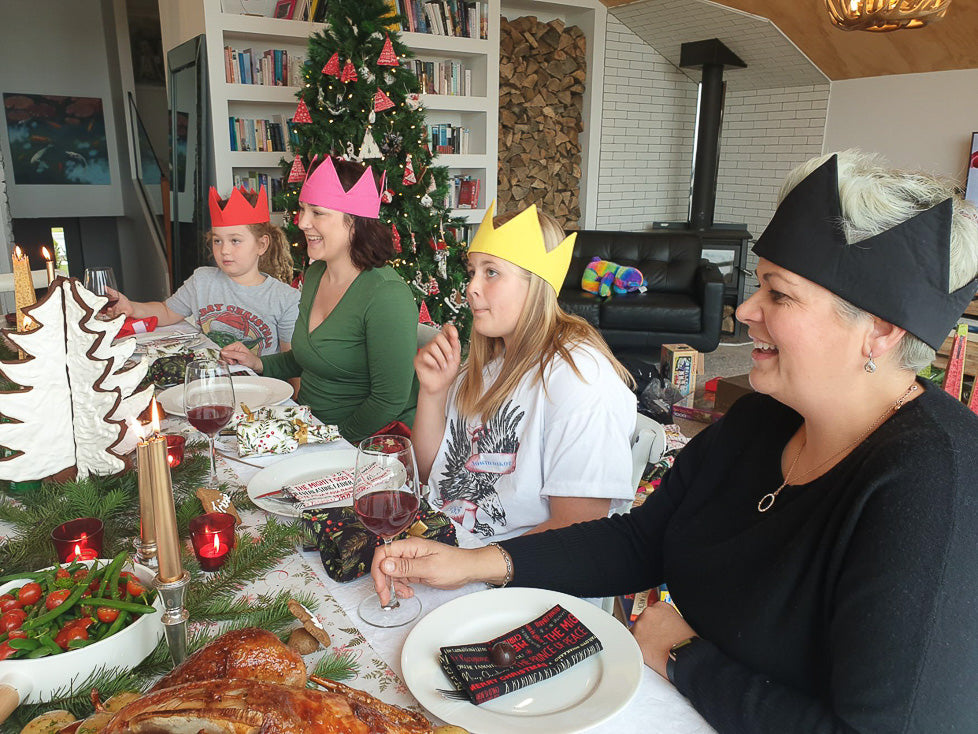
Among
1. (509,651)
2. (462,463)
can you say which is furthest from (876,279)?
(462,463)

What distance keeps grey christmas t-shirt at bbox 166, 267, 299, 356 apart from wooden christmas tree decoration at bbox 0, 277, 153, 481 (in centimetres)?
164

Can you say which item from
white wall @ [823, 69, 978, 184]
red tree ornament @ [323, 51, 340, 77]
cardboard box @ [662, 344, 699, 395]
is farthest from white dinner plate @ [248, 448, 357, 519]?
white wall @ [823, 69, 978, 184]

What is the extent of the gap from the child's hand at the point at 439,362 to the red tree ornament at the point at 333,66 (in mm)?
3193

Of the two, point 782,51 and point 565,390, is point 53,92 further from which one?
point 565,390

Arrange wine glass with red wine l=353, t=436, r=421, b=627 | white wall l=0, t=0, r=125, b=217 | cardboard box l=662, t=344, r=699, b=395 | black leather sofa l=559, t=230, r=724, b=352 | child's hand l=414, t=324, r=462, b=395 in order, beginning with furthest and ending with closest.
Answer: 1. white wall l=0, t=0, r=125, b=217
2. black leather sofa l=559, t=230, r=724, b=352
3. cardboard box l=662, t=344, r=699, b=395
4. child's hand l=414, t=324, r=462, b=395
5. wine glass with red wine l=353, t=436, r=421, b=627

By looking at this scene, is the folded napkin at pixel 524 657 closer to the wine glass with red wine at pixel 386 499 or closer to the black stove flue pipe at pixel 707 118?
the wine glass with red wine at pixel 386 499

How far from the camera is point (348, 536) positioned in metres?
1.14

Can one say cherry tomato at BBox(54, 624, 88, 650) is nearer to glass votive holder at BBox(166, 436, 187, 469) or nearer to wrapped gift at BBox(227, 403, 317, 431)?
glass votive holder at BBox(166, 436, 187, 469)

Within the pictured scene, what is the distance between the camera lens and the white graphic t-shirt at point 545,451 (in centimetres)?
153

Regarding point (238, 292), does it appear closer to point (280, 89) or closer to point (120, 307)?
point (120, 307)

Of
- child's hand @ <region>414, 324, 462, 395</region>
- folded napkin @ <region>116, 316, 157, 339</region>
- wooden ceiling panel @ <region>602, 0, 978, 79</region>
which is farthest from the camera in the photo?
wooden ceiling panel @ <region>602, 0, 978, 79</region>

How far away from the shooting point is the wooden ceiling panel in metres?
5.16

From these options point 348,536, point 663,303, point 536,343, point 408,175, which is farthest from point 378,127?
point 348,536

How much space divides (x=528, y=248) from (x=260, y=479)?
76 centimetres
